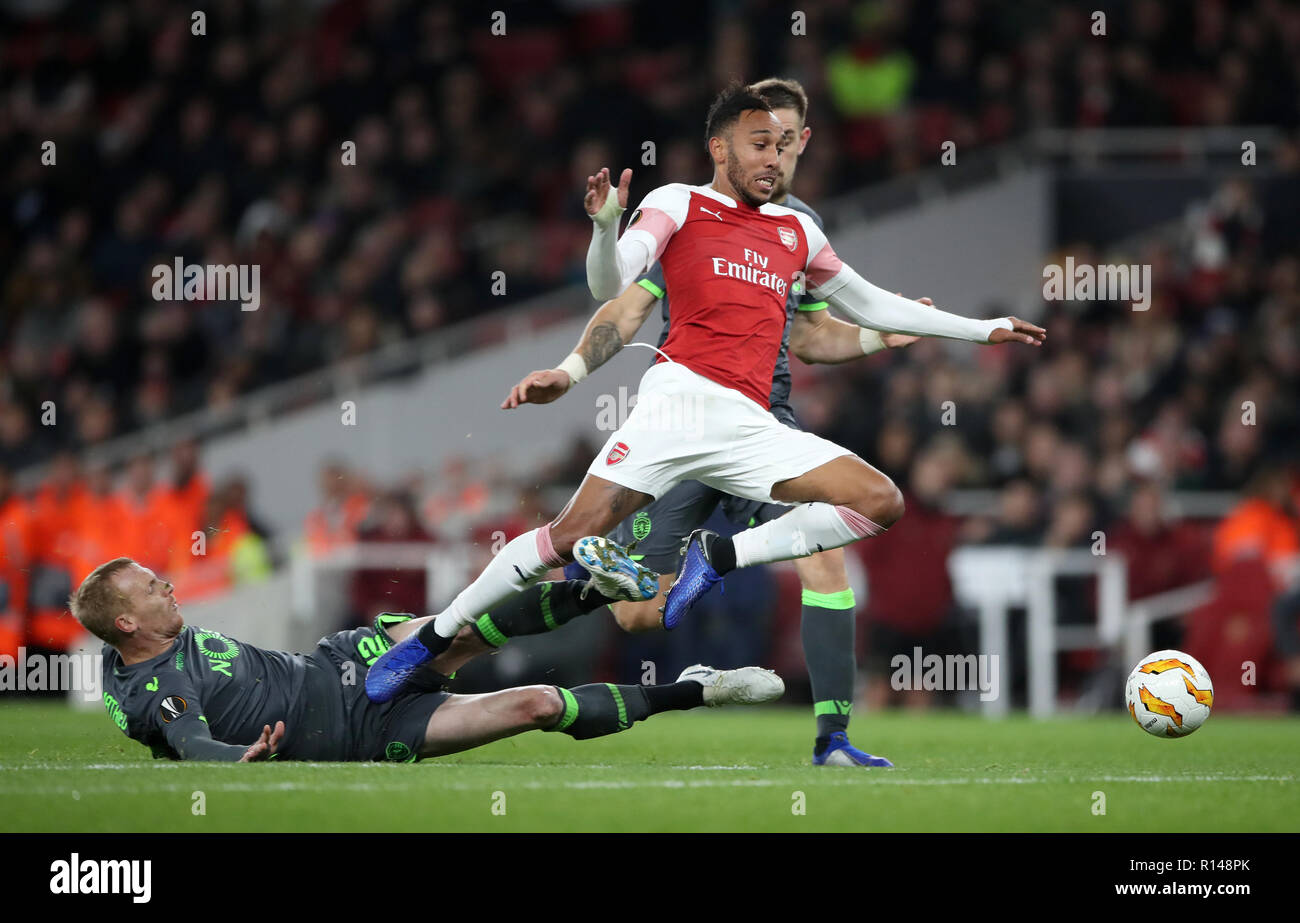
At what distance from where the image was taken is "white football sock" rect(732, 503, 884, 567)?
6.62 meters

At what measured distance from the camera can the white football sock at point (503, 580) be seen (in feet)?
21.8

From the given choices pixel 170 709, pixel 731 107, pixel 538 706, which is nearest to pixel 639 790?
pixel 538 706

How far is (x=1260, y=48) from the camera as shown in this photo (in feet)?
53.7

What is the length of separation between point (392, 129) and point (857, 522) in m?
11.0

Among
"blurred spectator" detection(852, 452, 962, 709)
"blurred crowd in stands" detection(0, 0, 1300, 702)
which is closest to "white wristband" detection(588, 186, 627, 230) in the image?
"blurred crowd in stands" detection(0, 0, 1300, 702)

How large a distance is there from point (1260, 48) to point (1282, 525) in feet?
19.7

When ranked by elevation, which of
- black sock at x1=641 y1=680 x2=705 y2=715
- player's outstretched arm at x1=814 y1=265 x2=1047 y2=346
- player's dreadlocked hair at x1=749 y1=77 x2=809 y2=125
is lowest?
black sock at x1=641 y1=680 x2=705 y2=715

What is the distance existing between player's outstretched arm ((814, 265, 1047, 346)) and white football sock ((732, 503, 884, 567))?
925mm

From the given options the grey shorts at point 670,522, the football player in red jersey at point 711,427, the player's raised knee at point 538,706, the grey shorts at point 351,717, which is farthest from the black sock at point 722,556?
the grey shorts at point 351,717

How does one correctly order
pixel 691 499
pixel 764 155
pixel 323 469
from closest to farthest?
pixel 764 155 < pixel 691 499 < pixel 323 469

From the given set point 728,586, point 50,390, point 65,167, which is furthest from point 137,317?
point 728,586

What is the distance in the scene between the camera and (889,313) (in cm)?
727

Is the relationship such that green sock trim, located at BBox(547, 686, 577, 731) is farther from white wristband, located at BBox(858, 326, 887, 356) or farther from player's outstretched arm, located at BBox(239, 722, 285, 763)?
white wristband, located at BBox(858, 326, 887, 356)
